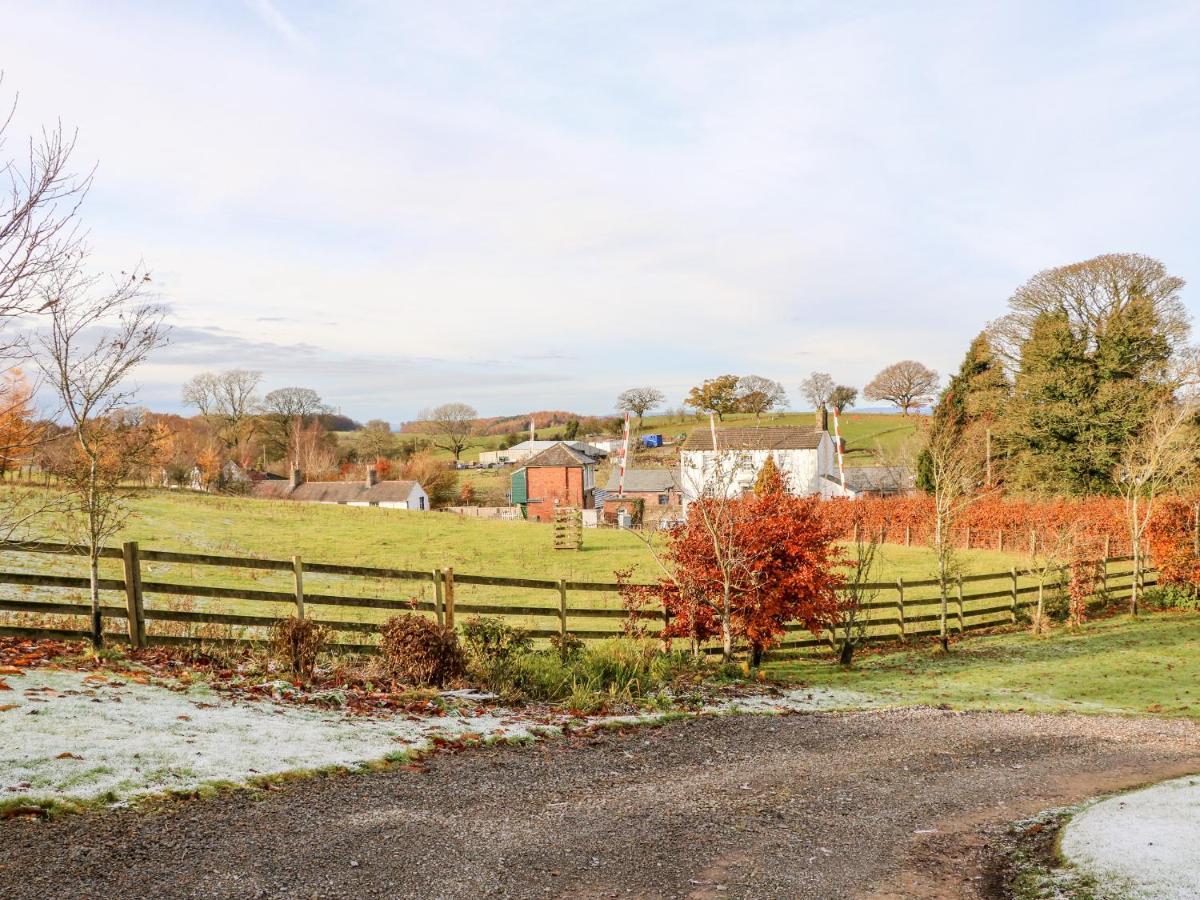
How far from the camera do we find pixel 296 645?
37.3 ft

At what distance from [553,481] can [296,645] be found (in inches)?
2338

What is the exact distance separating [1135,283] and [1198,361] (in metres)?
7.76

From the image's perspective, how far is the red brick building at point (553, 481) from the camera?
231 feet

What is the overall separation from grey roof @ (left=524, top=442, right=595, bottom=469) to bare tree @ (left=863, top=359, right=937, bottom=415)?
36.3m

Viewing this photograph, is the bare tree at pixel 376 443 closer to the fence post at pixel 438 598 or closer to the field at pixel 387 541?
the field at pixel 387 541

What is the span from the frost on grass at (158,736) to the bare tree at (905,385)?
A: 282 ft

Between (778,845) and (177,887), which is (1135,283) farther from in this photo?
(177,887)

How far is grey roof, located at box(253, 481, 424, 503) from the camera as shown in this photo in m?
73.2

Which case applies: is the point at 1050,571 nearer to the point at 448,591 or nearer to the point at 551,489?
the point at 448,591

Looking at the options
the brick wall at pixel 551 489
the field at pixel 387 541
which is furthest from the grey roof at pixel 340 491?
the field at pixel 387 541

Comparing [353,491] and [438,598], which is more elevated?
[353,491]

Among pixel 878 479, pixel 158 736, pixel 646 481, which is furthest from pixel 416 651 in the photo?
pixel 878 479

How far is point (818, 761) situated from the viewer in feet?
31.4

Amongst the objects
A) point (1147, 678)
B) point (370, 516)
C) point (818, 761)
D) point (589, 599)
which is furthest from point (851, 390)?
point (818, 761)
